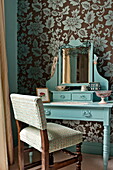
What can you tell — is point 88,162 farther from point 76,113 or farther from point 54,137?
point 54,137

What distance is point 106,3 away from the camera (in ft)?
8.66

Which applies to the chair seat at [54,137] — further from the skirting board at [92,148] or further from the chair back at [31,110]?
the skirting board at [92,148]

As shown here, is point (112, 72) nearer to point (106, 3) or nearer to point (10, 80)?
point (106, 3)

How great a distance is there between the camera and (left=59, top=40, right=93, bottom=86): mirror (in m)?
2.62

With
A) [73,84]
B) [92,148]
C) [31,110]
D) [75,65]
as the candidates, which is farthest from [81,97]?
[31,110]

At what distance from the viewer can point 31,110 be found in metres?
1.71

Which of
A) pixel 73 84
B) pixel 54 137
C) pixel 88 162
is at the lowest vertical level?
pixel 88 162

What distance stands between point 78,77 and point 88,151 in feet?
3.47

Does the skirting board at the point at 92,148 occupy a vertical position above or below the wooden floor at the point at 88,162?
above

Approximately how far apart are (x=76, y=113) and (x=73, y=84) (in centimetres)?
57

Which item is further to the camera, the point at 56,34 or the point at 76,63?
the point at 56,34

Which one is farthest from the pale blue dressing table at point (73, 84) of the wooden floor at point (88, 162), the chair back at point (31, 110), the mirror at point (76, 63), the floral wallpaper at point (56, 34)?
the wooden floor at point (88, 162)

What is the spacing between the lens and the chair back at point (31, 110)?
1.64 meters

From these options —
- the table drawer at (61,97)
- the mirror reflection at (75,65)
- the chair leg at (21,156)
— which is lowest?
the chair leg at (21,156)
